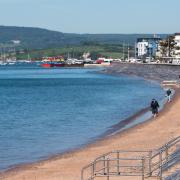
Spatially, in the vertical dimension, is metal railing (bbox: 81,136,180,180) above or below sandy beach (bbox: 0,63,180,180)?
above

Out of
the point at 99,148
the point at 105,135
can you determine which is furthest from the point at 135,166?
the point at 105,135

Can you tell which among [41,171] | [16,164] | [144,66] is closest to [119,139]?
[16,164]

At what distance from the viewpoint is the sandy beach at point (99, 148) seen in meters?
20.7

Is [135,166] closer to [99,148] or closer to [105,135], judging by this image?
[99,148]

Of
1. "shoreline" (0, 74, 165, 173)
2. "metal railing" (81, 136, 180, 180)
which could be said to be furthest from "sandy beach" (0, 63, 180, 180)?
"metal railing" (81, 136, 180, 180)

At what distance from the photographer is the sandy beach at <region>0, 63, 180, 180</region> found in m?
20.7

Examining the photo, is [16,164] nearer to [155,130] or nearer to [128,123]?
[155,130]

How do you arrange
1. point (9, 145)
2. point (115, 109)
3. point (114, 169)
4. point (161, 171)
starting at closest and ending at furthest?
point (161, 171)
point (114, 169)
point (9, 145)
point (115, 109)

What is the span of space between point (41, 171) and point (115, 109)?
30161mm

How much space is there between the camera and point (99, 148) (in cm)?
2703

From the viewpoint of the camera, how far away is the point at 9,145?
97.7ft

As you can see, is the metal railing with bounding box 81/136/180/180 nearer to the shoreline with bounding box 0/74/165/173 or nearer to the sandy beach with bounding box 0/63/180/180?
the sandy beach with bounding box 0/63/180/180

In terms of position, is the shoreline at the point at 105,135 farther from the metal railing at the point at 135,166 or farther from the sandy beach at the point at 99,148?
the metal railing at the point at 135,166

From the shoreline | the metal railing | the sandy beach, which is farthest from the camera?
the shoreline
